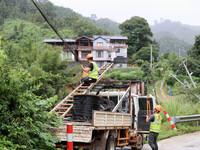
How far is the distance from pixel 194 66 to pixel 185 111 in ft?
112

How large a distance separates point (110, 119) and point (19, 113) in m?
3.12

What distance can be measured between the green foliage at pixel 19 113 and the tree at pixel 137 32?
6706 cm

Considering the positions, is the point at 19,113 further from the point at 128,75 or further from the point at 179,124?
the point at 128,75

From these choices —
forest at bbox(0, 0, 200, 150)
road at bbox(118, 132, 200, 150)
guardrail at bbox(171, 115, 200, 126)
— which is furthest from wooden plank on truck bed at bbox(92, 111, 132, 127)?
guardrail at bbox(171, 115, 200, 126)

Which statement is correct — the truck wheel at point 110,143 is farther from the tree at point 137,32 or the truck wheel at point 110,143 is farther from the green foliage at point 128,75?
the tree at point 137,32

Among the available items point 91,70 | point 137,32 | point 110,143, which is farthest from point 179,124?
point 137,32

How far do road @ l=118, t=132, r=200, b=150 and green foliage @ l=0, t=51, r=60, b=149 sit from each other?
6528 millimetres

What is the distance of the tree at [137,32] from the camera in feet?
243

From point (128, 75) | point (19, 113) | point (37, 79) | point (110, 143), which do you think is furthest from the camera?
point (128, 75)

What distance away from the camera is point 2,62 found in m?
6.23

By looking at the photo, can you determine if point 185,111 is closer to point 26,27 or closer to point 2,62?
point 2,62

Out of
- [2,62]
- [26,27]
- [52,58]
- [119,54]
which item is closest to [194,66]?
[119,54]

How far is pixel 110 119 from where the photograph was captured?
8672mm

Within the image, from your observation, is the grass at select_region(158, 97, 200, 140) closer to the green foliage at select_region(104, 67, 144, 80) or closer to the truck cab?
the truck cab
